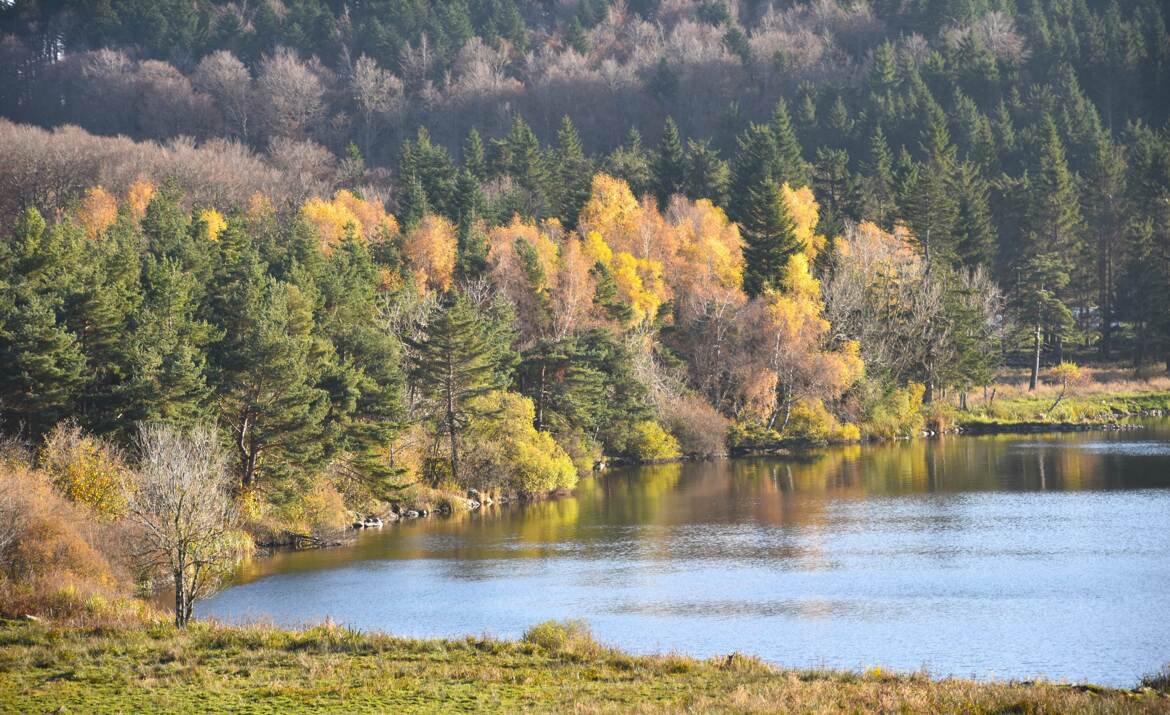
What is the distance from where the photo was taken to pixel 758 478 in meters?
72.9

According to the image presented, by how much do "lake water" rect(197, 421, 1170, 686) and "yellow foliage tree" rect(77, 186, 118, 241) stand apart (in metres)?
38.5

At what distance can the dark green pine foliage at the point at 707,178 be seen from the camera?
350 feet

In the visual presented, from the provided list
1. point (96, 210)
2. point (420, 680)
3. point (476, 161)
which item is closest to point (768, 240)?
point (476, 161)

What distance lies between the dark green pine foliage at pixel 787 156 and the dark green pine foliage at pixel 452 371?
43092mm

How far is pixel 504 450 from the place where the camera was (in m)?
67.6

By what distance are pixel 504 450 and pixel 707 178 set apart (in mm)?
46122

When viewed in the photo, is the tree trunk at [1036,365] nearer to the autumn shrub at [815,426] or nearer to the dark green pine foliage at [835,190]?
the autumn shrub at [815,426]

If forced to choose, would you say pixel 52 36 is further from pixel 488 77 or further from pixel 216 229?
pixel 216 229

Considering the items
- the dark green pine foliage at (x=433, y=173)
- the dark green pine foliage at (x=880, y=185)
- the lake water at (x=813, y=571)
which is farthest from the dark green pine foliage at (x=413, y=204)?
the dark green pine foliage at (x=880, y=185)

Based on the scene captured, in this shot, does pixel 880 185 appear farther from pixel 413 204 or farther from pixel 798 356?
pixel 413 204

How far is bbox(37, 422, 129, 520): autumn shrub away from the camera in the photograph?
47000 millimetres

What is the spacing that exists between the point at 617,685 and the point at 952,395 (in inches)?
2886

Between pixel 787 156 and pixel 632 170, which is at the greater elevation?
pixel 787 156

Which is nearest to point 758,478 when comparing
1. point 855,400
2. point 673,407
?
point 673,407
